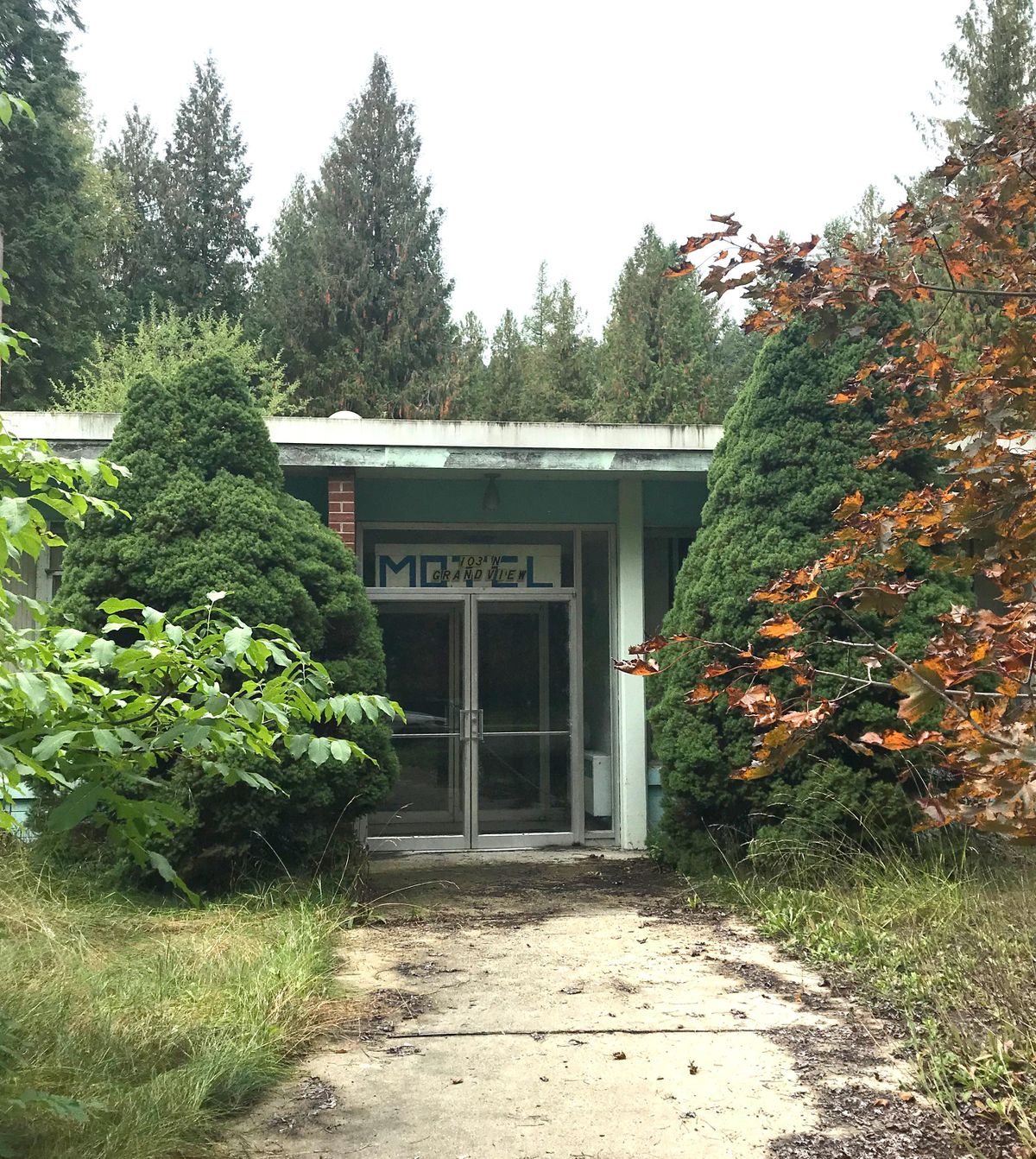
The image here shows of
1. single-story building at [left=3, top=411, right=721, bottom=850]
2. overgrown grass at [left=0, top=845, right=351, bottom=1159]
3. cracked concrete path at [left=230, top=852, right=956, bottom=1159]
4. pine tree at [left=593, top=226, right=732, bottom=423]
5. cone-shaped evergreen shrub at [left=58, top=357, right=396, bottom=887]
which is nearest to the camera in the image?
overgrown grass at [left=0, top=845, right=351, bottom=1159]

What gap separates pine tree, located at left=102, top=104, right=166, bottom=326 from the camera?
34.1m

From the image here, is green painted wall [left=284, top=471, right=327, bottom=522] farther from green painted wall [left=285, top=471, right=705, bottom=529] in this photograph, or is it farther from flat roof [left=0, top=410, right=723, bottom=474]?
flat roof [left=0, top=410, right=723, bottom=474]

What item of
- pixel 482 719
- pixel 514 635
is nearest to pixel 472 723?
pixel 482 719

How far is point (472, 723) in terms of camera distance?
10.2 m

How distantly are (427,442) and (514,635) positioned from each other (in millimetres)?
2061

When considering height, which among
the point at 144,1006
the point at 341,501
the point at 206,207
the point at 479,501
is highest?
the point at 206,207

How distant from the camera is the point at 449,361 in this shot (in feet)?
115

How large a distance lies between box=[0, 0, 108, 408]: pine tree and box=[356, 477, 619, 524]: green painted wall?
58.5 ft

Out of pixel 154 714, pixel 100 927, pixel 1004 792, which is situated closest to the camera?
pixel 1004 792

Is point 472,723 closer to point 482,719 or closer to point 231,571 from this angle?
point 482,719

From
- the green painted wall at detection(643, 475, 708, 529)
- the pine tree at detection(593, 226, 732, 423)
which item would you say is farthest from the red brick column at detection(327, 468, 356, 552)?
the pine tree at detection(593, 226, 732, 423)

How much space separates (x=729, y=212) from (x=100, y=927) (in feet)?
15.1

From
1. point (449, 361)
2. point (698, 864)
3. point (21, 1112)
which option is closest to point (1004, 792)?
point (21, 1112)

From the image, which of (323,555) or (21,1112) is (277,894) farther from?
(21,1112)
